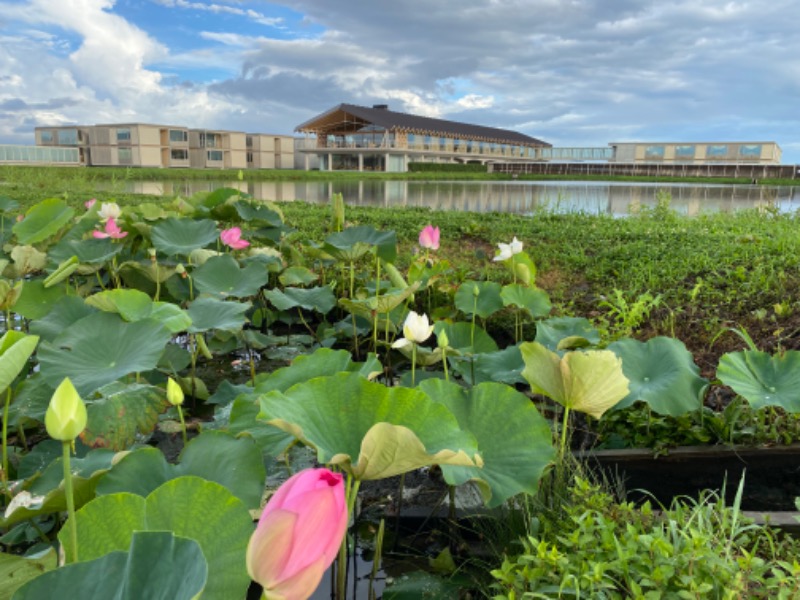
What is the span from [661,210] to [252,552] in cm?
615

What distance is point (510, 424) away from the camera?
1.14 metres

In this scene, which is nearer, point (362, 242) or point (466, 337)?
point (466, 337)

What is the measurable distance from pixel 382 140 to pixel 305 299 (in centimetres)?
2831

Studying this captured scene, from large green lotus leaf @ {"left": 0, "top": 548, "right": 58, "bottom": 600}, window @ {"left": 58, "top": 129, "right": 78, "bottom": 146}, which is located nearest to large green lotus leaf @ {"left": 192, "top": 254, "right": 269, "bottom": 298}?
large green lotus leaf @ {"left": 0, "top": 548, "right": 58, "bottom": 600}

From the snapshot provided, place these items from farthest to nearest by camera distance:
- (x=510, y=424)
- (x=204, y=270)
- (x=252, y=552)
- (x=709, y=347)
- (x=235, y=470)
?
(x=204, y=270) < (x=709, y=347) < (x=510, y=424) < (x=235, y=470) < (x=252, y=552)

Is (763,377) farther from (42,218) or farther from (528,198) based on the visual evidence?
(528,198)

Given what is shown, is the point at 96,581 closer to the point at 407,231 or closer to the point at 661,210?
the point at 407,231

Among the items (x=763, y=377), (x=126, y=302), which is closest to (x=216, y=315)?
(x=126, y=302)

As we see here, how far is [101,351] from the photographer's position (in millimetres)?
1461

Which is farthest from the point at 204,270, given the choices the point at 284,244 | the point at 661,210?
the point at 661,210

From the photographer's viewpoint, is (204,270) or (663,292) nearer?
(204,270)

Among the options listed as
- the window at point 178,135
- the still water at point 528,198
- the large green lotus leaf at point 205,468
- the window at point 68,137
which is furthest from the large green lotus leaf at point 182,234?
the window at point 68,137

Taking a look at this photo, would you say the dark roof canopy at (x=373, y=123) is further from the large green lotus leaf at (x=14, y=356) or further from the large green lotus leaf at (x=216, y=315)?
the large green lotus leaf at (x=14, y=356)

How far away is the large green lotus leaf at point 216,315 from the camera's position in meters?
1.78
